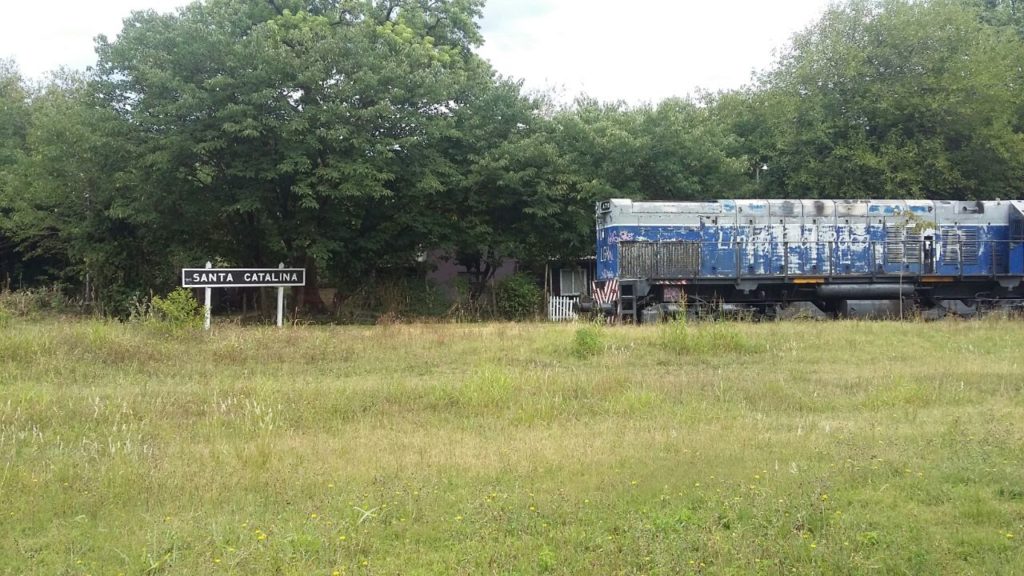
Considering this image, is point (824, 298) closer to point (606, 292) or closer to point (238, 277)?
point (606, 292)

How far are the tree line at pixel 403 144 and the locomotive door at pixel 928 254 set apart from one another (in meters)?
5.38

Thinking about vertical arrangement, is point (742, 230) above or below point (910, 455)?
above

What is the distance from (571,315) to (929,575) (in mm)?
20578

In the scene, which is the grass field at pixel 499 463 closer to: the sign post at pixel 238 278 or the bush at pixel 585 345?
the bush at pixel 585 345

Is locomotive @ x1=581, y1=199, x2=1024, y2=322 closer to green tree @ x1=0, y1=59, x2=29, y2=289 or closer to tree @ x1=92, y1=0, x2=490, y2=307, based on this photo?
tree @ x1=92, y1=0, x2=490, y2=307

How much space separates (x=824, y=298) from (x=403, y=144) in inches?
533

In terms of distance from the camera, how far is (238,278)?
20609 millimetres

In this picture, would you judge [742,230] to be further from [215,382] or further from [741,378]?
[215,382]

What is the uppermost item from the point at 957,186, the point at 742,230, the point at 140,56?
the point at 140,56

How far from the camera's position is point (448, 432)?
841 centimetres

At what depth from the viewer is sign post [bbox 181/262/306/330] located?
1917 cm

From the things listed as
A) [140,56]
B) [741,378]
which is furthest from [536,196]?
[741,378]

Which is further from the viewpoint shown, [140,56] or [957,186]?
[957,186]

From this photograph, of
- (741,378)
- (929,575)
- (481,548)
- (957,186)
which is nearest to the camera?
(929,575)
